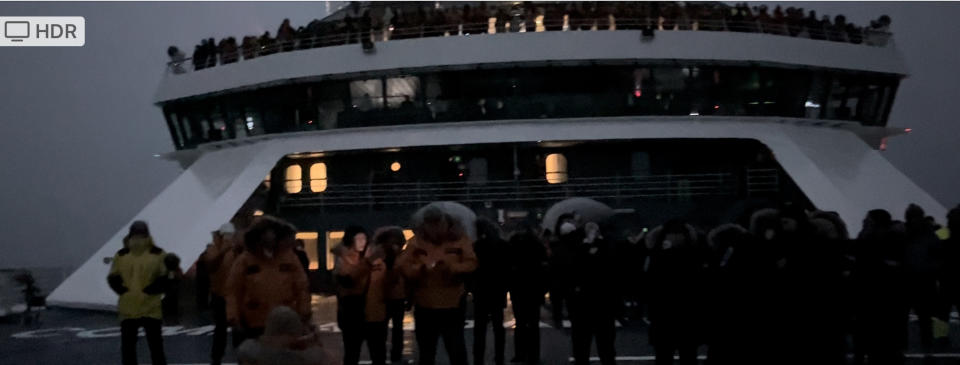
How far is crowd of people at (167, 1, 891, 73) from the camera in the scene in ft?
73.2

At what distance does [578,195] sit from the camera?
22266 mm

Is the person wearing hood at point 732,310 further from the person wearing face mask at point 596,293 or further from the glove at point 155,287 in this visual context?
the glove at point 155,287

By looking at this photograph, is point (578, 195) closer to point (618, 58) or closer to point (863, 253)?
point (618, 58)

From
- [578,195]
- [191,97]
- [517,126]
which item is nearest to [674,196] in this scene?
[578,195]

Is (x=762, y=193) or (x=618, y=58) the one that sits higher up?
(x=618, y=58)

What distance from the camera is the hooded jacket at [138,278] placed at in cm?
852

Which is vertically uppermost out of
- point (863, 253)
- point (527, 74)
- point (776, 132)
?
point (527, 74)

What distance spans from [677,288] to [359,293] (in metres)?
2.71

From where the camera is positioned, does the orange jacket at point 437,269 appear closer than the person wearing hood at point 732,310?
No

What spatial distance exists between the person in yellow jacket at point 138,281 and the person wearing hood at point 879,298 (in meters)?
5.84

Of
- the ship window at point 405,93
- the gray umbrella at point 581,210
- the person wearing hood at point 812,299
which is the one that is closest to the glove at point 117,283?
the person wearing hood at point 812,299

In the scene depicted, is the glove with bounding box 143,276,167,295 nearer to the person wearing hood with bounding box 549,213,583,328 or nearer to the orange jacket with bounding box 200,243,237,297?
the orange jacket with bounding box 200,243,237,297

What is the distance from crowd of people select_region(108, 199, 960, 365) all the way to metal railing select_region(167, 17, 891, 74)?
1102cm

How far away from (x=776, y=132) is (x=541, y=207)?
17.0ft
